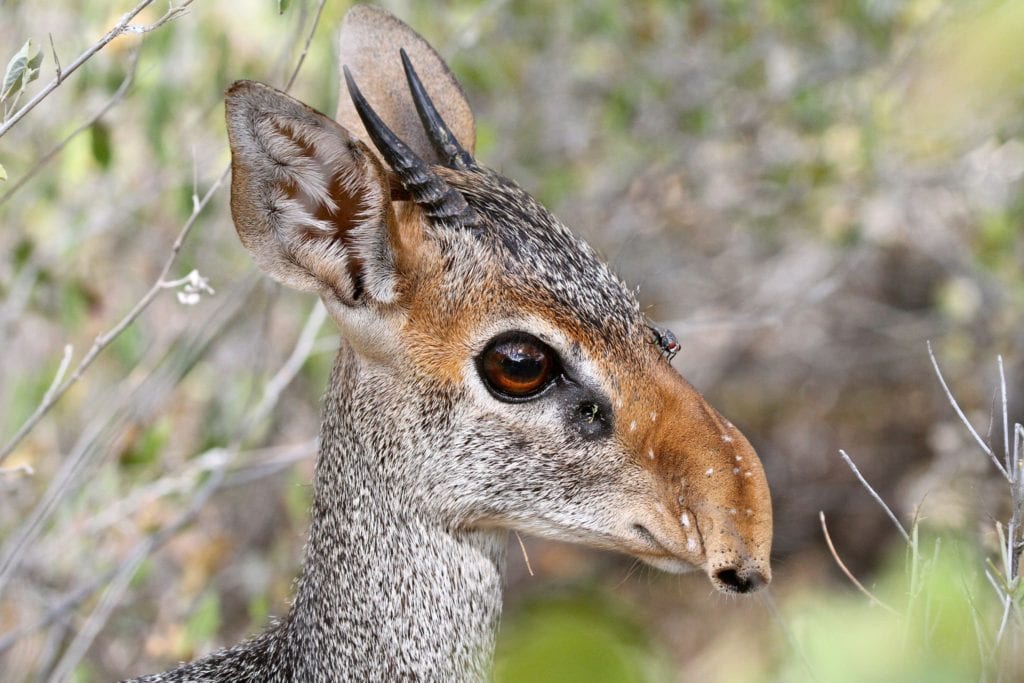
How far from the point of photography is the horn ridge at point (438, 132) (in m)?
2.75

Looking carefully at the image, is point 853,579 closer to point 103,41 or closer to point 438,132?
point 438,132

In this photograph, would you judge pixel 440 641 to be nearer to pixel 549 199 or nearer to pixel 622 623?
pixel 622 623

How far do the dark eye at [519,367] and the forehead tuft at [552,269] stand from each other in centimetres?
8

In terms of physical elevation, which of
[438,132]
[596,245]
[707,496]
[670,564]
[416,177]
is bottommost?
[596,245]

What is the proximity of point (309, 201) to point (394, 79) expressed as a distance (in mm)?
769

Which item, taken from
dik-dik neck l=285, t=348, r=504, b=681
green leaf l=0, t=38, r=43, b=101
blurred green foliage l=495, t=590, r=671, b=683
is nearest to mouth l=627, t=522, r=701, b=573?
dik-dik neck l=285, t=348, r=504, b=681

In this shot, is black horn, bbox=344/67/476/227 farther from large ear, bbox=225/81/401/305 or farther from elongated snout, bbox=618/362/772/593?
elongated snout, bbox=618/362/772/593

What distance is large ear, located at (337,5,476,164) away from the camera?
2.96 meters

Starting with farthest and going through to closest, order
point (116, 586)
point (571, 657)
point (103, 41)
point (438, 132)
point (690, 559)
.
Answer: point (116, 586), point (438, 132), point (690, 559), point (103, 41), point (571, 657)

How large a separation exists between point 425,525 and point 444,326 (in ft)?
1.38

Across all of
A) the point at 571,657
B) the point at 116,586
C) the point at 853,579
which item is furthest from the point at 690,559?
the point at 116,586

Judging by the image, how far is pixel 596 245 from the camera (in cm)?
376

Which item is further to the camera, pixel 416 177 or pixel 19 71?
pixel 416 177

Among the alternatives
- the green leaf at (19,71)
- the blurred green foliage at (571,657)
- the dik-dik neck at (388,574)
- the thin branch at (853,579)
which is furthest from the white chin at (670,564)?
the green leaf at (19,71)
